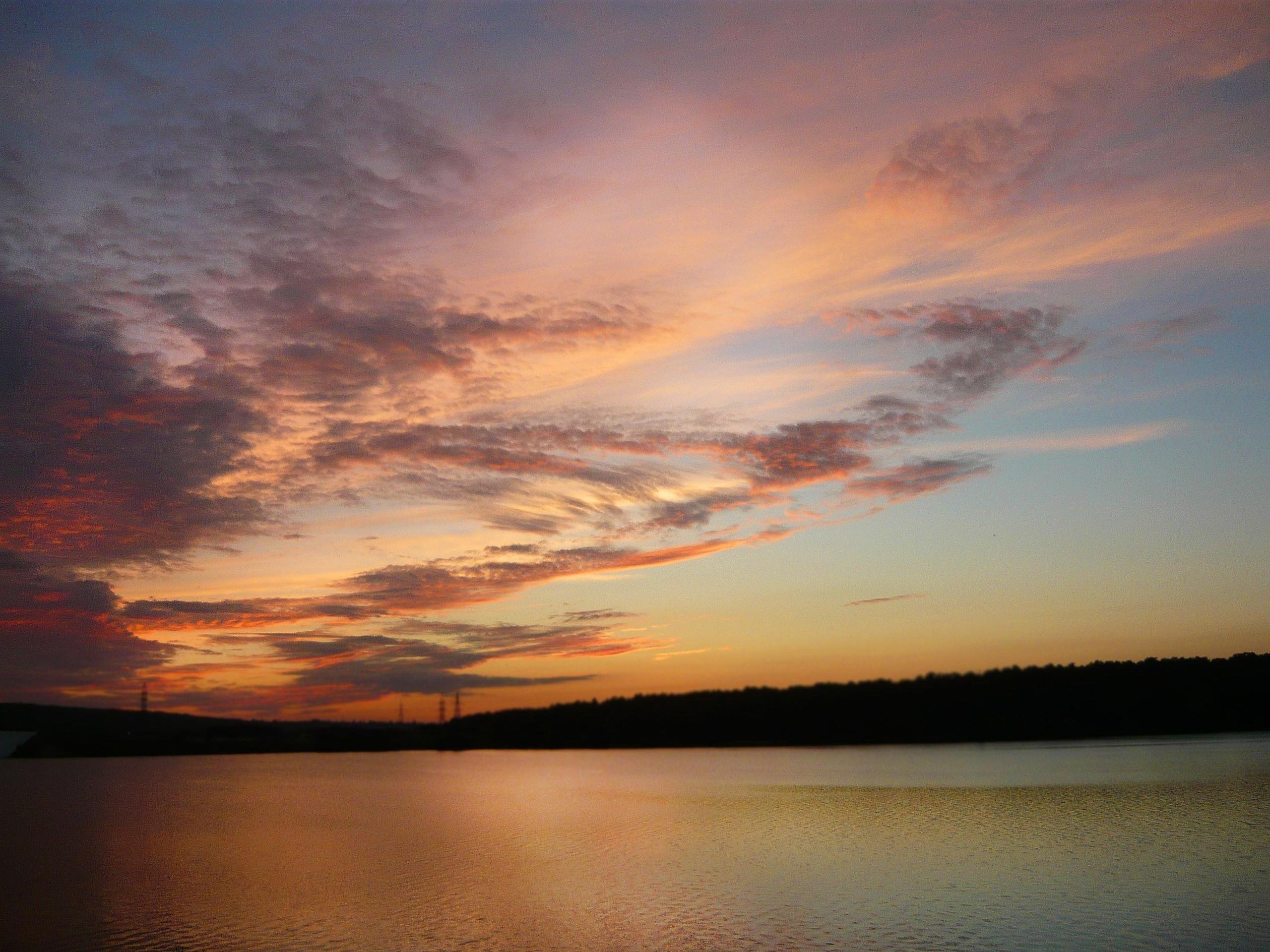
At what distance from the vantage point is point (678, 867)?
108ft

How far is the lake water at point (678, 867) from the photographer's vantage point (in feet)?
74.6

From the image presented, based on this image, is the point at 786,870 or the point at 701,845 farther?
the point at 701,845

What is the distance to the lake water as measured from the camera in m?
22.8

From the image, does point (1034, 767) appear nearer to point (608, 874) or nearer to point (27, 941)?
point (608, 874)

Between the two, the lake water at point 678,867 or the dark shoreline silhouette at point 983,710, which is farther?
the dark shoreline silhouette at point 983,710

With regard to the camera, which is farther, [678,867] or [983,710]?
[983,710]

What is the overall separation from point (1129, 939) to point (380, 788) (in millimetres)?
73966

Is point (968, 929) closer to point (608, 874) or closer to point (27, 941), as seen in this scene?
point (608, 874)

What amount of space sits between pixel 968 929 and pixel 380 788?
71.3 metres

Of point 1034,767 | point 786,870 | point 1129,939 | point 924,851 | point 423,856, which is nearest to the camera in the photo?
point 1129,939

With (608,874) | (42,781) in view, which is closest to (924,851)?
(608,874)

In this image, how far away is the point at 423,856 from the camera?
37.8 metres

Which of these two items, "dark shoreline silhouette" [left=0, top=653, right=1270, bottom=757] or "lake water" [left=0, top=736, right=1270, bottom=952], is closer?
"lake water" [left=0, top=736, right=1270, bottom=952]

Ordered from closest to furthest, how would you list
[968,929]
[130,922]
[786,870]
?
[968,929] → [130,922] → [786,870]
